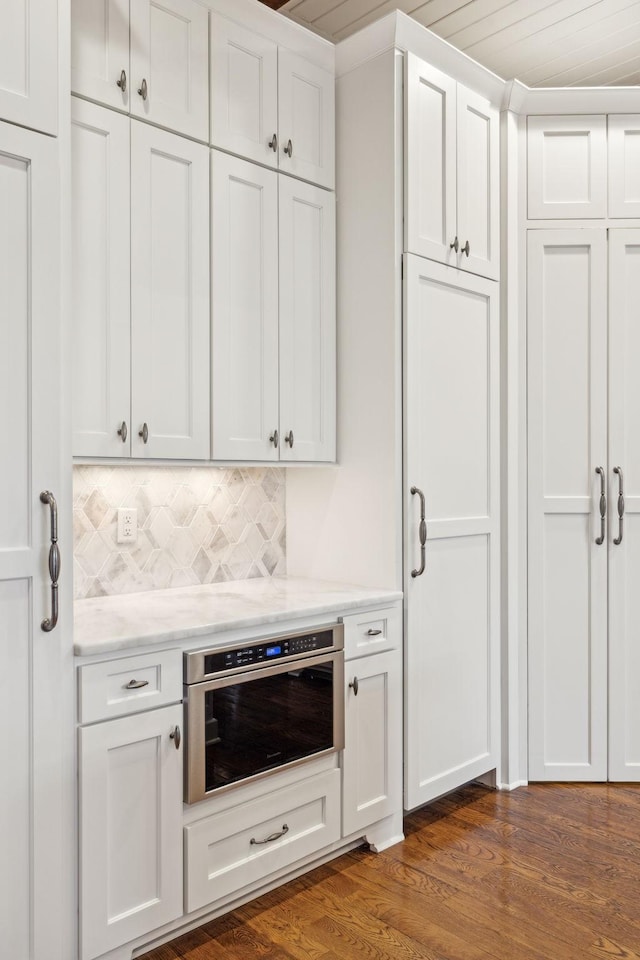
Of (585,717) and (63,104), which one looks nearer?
(63,104)

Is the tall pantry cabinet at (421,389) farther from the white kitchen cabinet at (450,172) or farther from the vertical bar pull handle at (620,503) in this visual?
the vertical bar pull handle at (620,503)

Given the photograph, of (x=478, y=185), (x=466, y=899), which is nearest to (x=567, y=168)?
(x=478, y=185)

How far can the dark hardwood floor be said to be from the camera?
206 cm

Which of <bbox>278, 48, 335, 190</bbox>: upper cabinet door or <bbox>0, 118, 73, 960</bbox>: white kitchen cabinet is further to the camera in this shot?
<bbox>278, 48, 335, 190</bbox>: upper cabinet door

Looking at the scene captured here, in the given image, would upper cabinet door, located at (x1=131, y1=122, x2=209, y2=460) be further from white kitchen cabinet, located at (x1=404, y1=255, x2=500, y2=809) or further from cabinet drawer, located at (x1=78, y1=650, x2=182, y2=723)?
white kitchen cabinet, located at (x1=404, y1=255, x2=500, y2=809)

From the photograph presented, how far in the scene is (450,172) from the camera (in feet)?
9.29

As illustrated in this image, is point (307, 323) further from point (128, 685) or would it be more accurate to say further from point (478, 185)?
point (128, 685)

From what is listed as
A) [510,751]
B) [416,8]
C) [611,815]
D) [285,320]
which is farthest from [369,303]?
[611,815]

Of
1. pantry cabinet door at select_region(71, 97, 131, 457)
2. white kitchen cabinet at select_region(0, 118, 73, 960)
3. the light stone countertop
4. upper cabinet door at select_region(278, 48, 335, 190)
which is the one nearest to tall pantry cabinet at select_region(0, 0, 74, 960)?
white kitchen cabinet at select_region(0, 118, 73, 960)

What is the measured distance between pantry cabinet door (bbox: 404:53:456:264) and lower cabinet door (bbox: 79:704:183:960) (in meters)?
1.82

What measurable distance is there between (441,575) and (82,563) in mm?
1278

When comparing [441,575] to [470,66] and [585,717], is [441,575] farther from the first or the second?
[470,66]

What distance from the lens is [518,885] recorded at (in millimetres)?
2381

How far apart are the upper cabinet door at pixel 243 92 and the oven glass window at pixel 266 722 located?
170 centimetres
